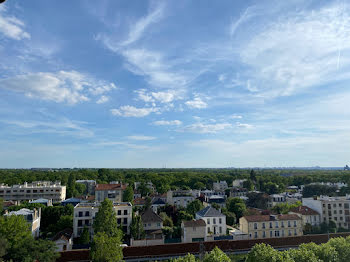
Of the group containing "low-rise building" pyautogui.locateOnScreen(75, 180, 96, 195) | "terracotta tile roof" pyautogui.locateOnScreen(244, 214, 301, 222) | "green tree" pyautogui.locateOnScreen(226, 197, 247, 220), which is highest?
"terracotta tile roof" pyautogui.locateOnScreen(244, 214, 301, 222)

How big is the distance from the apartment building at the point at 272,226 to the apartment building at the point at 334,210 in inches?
317

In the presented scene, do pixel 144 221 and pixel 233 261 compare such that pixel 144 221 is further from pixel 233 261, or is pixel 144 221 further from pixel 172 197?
pixel 172 197

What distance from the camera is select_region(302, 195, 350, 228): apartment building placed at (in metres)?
48.0

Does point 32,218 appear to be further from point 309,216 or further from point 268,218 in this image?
point 309,216

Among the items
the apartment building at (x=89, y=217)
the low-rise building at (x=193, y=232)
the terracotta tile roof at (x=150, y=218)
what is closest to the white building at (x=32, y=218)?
the apartment building at (x=89, y=217)

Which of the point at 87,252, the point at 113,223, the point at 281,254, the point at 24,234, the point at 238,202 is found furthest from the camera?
the point at 238,202

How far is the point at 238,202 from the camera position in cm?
5781

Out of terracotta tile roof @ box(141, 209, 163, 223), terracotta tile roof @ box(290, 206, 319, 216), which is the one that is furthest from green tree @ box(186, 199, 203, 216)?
terracotta tile roof @ box(290, 206, 319, 216)

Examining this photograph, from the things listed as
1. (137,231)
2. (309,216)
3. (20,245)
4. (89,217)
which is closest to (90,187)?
(89,217)

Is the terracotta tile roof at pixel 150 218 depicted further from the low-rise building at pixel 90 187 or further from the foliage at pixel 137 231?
the low-rise building at pixel 90 187

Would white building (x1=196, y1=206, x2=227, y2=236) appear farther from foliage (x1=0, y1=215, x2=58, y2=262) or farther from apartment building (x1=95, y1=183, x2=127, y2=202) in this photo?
apartment building (x1=95, y1=183, x2=127, y2=202)

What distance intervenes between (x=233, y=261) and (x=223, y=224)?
1143cm

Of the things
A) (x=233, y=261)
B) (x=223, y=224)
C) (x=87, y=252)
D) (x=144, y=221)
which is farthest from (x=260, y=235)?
(x=87, y=252)

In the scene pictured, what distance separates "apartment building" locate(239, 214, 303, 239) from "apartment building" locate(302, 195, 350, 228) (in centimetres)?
805
